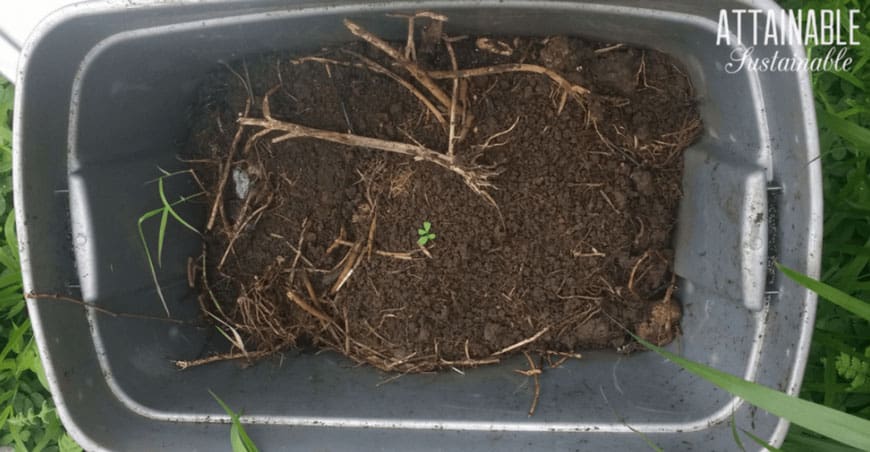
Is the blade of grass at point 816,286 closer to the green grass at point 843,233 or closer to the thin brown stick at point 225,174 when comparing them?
the green grass at point 843,233

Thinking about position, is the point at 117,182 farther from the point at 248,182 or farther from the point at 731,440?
the point at 731,440

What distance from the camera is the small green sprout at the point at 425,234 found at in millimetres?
1071

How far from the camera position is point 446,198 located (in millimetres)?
1063

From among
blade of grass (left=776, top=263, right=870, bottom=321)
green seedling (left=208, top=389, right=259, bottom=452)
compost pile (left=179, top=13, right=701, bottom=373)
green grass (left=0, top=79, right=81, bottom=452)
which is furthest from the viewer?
green grass (left=0, top=79, right=81, bottom=452)

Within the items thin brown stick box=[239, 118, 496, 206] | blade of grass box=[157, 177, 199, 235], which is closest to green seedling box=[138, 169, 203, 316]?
blade of grass box=[157, 177, 199, 235]

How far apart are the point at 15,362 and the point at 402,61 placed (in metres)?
0.94

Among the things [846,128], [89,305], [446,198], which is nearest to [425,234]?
[446,198]

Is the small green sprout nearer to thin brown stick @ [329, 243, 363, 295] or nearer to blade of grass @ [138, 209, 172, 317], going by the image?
thin brown stick @ [329, 243, 363, 295]

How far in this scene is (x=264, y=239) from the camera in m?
1.12

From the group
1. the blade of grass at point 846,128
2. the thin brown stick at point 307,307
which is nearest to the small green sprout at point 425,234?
the thin brown stick at point 307,307

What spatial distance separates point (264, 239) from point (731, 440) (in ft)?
2.60

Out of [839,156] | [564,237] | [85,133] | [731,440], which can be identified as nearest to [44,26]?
[85,133]

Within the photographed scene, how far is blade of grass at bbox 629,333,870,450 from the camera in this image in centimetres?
80

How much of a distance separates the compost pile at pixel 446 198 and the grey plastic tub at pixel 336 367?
0.04 meters
